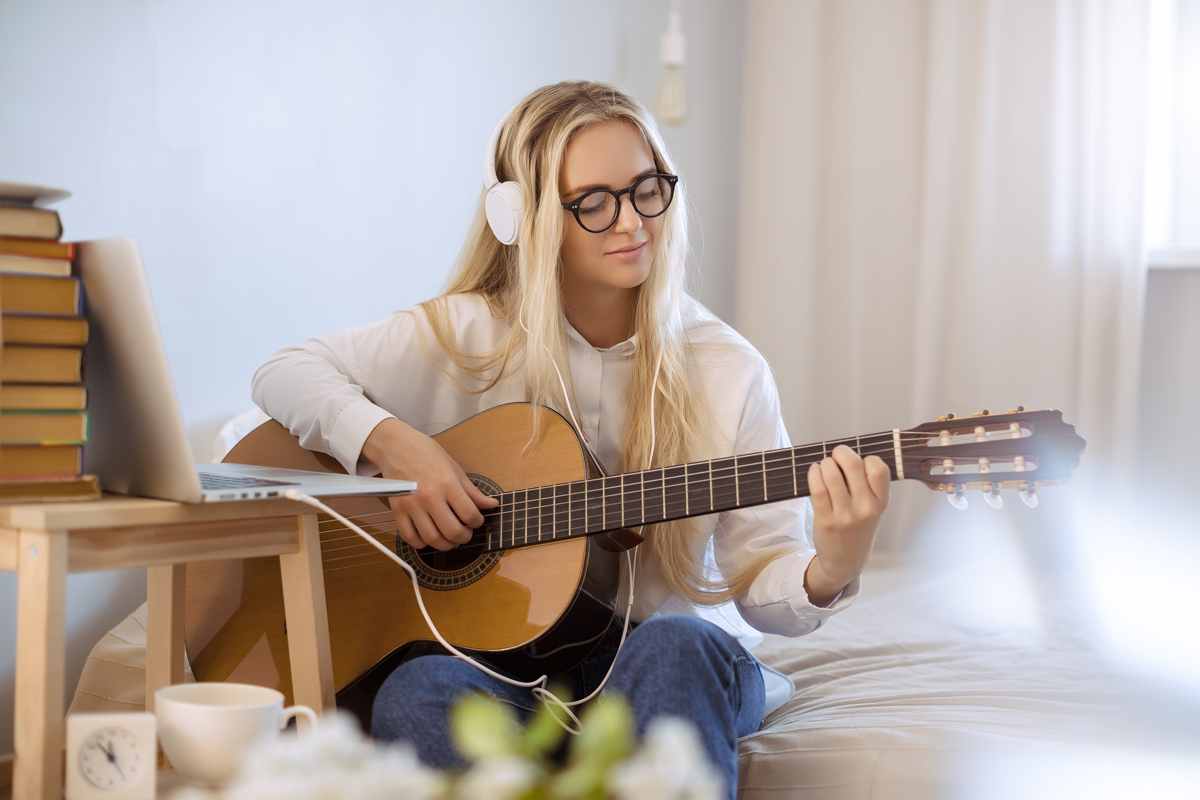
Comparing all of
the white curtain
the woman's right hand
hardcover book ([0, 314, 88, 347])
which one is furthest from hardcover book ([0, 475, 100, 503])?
the white curtain

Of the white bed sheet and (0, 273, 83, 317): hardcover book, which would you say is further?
the white bed sheet

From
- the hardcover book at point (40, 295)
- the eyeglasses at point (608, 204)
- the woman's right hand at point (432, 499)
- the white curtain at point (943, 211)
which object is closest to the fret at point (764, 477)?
the woman's right hand at point (432, 499)

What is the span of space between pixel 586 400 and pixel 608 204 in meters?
Answer: 0.28

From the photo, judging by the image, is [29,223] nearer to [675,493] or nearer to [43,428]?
Answer: [43,428]

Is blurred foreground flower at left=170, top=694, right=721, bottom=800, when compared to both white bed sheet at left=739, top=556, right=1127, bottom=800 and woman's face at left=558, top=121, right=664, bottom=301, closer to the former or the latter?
white bed sheet at left=739, top=556, right=1127, bottom=800

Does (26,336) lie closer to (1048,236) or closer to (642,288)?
(642,288)

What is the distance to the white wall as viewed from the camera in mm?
1447

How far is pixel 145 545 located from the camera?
761 millimetres

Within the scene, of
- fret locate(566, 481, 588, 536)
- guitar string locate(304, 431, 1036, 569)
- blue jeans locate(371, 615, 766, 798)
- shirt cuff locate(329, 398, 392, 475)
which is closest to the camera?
blue jeans locate(371, 615, 766, 798)

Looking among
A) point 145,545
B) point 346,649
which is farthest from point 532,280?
point 145,545

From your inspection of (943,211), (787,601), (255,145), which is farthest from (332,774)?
(943,211)

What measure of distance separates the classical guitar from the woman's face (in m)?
0.24

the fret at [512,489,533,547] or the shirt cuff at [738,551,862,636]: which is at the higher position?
the fret at [512,489,533,547]

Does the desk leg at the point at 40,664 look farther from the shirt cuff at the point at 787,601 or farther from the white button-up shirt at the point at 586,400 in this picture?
the shirt cuff at the point at 787,601
